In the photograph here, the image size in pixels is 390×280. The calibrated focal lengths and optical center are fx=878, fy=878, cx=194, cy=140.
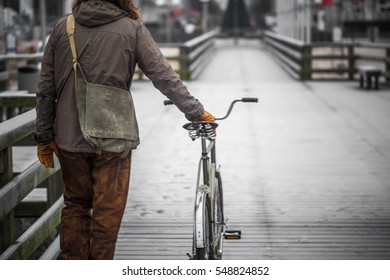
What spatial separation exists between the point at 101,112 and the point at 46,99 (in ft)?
1.02

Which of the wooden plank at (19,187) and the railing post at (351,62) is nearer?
the wooden plank at (19,187)

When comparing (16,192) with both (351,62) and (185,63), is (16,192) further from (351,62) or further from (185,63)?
(351,62)

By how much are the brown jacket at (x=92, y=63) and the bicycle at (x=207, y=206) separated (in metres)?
0.31

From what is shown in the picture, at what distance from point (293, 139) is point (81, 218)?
24.1 feet

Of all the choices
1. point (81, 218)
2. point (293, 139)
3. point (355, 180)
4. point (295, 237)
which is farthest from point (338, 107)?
point (81, 218)

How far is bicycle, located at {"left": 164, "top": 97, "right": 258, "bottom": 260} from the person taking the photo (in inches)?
166

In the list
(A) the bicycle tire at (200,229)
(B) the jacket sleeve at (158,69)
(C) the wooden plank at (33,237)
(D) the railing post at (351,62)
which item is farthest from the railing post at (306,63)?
(B) the jacket sleeve at (158,69)

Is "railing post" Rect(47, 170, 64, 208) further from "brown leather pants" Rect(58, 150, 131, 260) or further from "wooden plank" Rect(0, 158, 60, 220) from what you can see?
"brown leather pants" Rect(58, 150, 131, 260)

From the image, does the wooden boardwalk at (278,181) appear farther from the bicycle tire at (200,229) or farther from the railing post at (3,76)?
the railing post at (3,76)

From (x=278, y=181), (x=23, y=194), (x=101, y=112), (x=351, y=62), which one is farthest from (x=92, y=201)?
(x=351, y=62)

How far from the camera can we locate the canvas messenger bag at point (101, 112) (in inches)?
Result: 158

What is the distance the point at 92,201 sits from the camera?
4.28 m

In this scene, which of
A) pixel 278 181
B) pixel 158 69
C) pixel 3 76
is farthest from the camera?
pixel 3 76
